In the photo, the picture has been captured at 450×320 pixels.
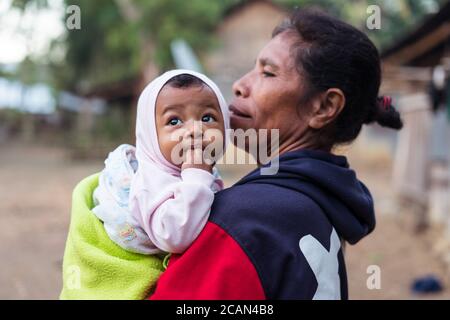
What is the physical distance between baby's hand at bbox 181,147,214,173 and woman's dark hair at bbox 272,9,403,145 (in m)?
0.39

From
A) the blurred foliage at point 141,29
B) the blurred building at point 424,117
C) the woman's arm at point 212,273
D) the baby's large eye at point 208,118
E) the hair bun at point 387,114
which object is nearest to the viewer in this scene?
the woman's arm at point 212,273

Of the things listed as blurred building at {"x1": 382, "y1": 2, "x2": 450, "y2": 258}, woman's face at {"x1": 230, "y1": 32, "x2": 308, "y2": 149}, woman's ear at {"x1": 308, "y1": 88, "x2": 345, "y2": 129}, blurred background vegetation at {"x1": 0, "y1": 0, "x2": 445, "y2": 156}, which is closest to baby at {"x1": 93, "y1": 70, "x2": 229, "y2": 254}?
woman's face at {"x1": 230, "y1": 32, "x2": 308, "y2": 149}

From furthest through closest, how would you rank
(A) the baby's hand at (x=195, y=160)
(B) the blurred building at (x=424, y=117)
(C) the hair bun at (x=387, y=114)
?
(B) the blurred building at (x=424, y=117) → (C) the hair bun at (x=387, y=114) → (A) the baby's hand at (x=195, y=160)

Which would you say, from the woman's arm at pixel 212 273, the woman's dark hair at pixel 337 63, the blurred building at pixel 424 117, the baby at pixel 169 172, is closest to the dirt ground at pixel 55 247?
the blurred building at pixel 424 117

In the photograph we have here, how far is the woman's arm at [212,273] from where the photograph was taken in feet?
4.28

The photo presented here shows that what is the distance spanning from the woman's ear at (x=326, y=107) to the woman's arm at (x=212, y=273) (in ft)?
1.63

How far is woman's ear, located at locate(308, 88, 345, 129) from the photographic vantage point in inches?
63.4

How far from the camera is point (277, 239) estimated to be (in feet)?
4.48

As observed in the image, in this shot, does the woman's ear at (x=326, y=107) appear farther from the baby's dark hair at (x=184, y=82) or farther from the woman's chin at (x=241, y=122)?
the baby's dark hair at (x=184, y=82)

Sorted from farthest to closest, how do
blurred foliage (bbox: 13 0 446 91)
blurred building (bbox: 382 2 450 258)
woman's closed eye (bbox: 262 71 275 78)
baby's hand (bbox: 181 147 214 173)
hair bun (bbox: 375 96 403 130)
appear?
blurred foliage (bbox: 13 0 446 91) → blurred building (bbox: 382 2 450 258) → hair bun (bbox: 375 96 403 130) → woman's closed eye (bbox: 262 71 275 78) → baby's hand (bbox: 181 147 214 173)

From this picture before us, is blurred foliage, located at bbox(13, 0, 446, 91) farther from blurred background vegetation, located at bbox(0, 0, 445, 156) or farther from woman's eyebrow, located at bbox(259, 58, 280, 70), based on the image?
woman's eyebrow, located at bbox(259, 58, 280, 70)

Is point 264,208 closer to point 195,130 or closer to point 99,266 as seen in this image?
point 195,130
